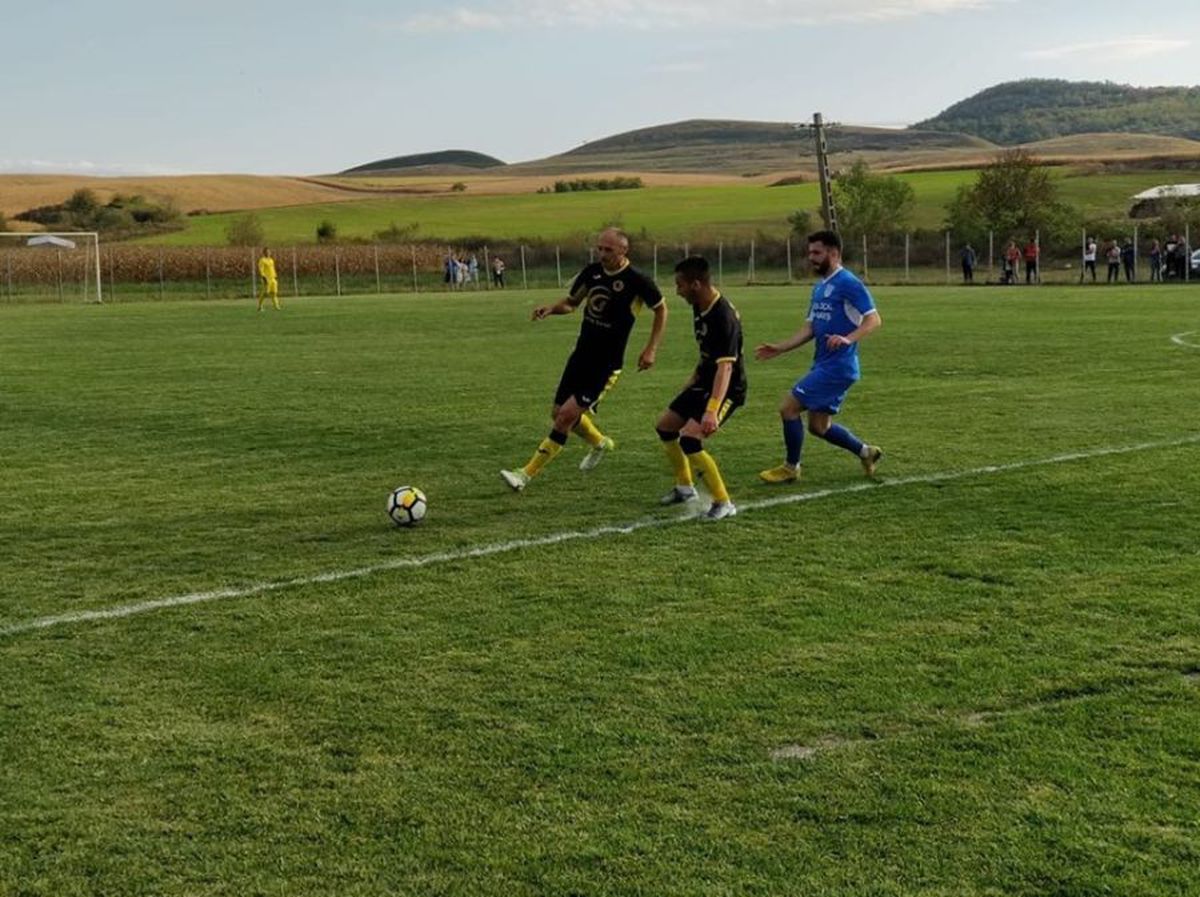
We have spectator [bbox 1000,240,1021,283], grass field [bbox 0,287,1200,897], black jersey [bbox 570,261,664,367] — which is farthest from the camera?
spectator [bbox 1000,240,1021,283]

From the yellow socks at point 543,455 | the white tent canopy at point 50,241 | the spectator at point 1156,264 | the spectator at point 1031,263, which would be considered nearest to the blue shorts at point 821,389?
the yellow socks at point 543,455

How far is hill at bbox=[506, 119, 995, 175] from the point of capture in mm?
162500

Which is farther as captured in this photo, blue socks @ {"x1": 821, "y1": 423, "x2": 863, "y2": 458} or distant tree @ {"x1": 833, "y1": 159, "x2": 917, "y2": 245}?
distant tree @ {"x1": 833, "y1": 159, "x2": 917, "y2": 245}

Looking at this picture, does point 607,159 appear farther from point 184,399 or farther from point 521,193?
point 184,399

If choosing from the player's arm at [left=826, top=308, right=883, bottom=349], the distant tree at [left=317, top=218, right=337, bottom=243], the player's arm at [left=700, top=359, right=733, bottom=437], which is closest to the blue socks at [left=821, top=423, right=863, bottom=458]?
the player's arm at [left=826, top=308, right=883, bottom=349]

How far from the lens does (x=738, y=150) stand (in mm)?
180750

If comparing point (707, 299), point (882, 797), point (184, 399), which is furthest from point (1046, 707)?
point (184, 399)

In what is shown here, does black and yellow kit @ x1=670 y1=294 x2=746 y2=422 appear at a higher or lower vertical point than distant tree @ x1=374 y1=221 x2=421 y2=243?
lower

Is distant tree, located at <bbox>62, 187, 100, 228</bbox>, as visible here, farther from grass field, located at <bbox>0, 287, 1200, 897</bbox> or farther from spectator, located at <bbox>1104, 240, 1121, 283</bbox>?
grass field, located at <bbox>0, 287, 1200, 897</bbox>

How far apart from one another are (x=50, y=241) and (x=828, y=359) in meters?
49.7

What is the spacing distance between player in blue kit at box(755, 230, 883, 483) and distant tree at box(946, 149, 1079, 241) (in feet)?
161

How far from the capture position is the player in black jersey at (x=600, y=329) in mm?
9336

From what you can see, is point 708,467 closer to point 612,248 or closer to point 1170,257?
point 612,248

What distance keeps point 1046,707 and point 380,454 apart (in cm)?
717
